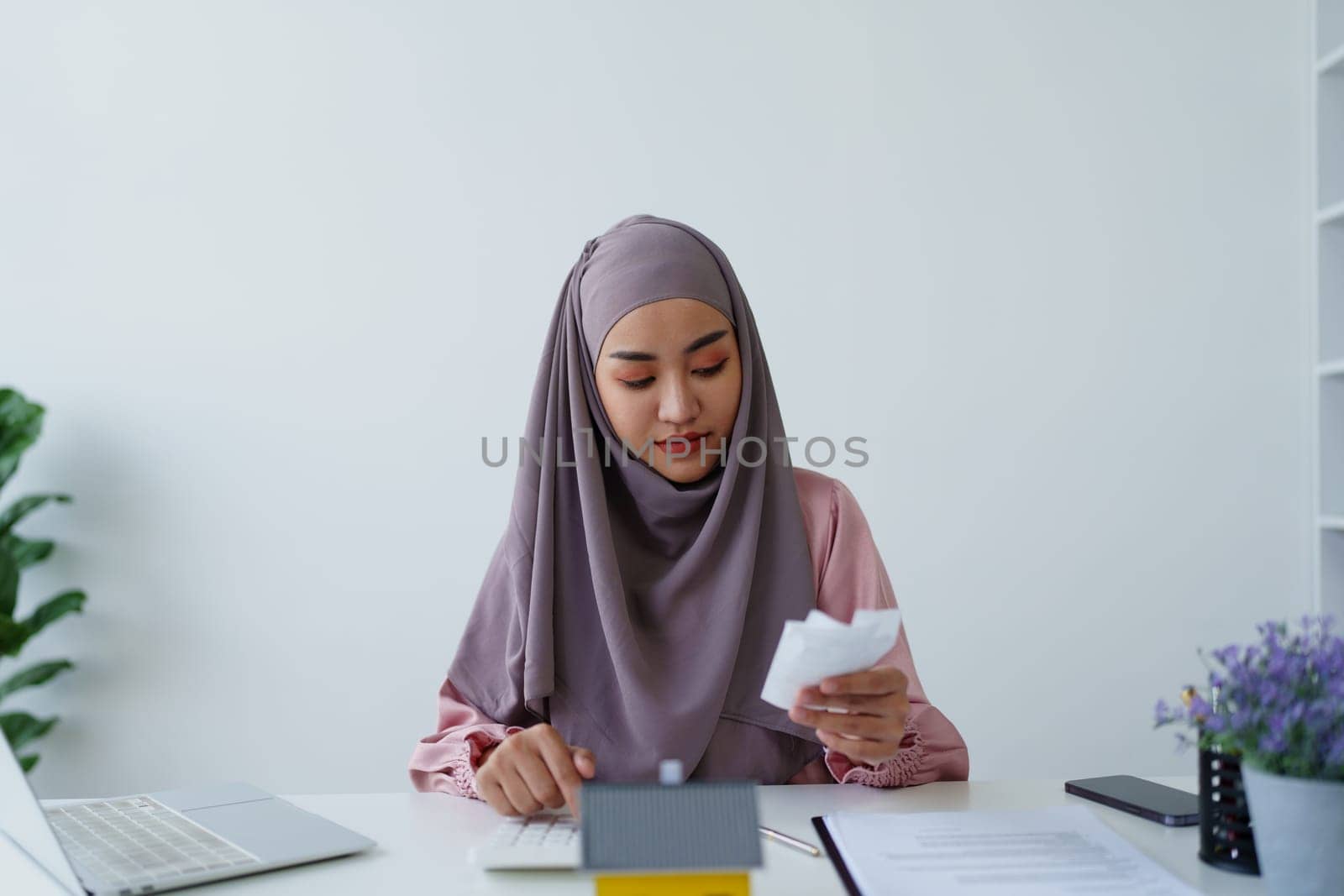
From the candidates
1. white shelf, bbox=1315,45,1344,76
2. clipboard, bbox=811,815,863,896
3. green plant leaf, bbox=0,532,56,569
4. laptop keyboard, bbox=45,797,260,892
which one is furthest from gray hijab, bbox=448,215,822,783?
white shelf, bbox=1315,45,1344,76

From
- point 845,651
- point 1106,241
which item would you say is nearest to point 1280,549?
point 1106,241

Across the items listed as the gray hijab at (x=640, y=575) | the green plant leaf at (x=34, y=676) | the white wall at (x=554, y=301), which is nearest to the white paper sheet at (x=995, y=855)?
the gray hijab at (x=640, y=575)

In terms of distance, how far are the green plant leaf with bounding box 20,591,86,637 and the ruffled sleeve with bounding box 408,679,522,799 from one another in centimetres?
158

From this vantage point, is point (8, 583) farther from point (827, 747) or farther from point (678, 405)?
point (827, 747)

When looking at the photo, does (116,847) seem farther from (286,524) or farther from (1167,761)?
(1167,761)

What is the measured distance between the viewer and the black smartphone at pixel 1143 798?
1.00m

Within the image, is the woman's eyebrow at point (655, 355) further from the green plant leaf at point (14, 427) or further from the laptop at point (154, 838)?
the green plant leaf at point (14, 427)

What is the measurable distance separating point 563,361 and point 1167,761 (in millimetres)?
1892

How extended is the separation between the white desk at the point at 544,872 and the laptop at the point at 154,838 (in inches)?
0.9

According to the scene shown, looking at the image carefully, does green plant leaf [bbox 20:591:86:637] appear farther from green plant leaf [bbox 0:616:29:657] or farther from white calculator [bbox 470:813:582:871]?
white calculator [bbox 470:813:582:871]

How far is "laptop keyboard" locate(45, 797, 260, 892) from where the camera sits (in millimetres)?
867

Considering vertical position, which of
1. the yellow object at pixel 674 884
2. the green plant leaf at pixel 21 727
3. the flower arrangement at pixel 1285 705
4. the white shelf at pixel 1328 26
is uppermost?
the white shelf at pixel 1328 26

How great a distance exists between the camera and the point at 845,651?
83 centimetres

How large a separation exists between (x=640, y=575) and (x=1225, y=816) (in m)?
0.76
